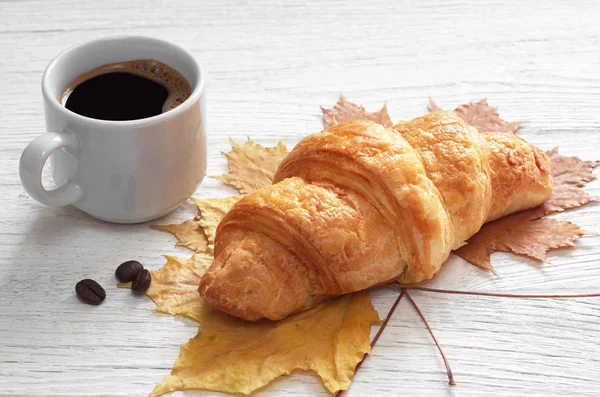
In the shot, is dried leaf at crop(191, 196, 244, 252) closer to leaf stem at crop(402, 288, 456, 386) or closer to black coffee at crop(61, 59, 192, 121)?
black coffee at crop(61, 59, 192, 121)

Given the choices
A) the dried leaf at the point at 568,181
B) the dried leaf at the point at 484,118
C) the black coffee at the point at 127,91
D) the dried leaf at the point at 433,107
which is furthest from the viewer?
A: the dried leaf at the point at 433,107

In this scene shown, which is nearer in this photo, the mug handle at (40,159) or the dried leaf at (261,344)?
the dried leaf at (261,344)

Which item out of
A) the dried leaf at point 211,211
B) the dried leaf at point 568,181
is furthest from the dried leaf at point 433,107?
the dried leaf at point 211,211

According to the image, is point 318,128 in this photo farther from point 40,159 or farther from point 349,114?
point 40,159

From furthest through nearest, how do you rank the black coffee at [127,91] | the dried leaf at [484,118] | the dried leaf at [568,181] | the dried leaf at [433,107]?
the dried leaf at [433,107] < the dried leaf at [484,118] < the dried leaf at [568,181] < the black coffee at [127,91]

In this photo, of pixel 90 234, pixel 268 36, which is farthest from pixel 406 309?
pixel 268 36

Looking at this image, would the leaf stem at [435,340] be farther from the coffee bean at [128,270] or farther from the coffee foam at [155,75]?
the coffee foam at [155,75]

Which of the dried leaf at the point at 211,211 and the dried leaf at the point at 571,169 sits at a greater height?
the dried leaf at the point at 571,169
